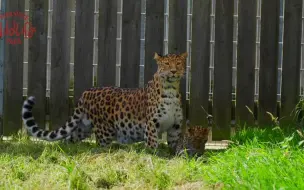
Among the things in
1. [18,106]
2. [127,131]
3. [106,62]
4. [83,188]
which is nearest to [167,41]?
[106,62]

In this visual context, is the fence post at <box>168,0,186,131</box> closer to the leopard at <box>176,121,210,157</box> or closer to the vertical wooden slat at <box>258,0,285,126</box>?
the vertical wooden slat at <box>258,0,285,126</box>

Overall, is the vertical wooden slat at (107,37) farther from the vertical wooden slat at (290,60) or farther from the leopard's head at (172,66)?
the vertical wooden slat at (290,60)

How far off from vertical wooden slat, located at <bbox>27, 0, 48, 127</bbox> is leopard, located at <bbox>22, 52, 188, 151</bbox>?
0.28 metres

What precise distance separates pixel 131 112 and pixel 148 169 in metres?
1.84

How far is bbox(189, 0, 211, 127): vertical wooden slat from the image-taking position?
7.96 m

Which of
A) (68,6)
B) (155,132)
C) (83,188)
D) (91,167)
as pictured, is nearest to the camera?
(83,188)

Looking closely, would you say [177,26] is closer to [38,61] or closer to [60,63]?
[60,63]

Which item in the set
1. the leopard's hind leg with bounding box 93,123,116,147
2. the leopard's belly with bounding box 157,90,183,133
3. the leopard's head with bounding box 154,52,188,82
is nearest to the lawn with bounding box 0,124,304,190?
the leopard's belly with bounding box 157,90,183,133

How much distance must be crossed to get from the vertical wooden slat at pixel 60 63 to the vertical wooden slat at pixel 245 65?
1979 millimetres

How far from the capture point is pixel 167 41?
804cm

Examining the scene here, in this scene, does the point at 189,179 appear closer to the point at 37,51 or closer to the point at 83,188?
the point at 83,188

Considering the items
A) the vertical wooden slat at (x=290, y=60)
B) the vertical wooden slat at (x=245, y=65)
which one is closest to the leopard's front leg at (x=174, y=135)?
the vertical wooden slat at (x=245, y=65)

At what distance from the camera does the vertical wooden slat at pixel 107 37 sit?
7.96 metres

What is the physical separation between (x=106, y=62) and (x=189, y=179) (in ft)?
9.40
